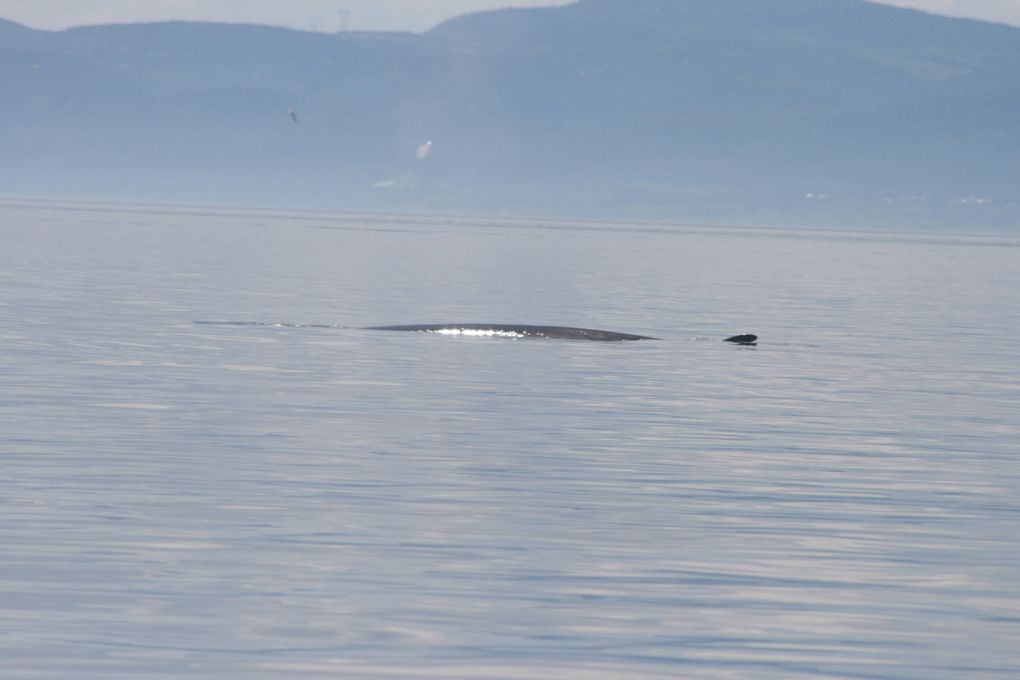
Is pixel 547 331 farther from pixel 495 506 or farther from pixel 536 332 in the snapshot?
pixel 495 506

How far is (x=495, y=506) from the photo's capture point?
21.0 metres

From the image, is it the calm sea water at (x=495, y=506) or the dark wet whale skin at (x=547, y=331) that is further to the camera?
the dark wet whale skin at (x=547, y=331)

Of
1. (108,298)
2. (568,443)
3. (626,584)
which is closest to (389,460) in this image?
(568,443)

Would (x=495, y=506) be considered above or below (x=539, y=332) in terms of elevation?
below

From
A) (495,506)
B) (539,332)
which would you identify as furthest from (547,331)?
(495,506)

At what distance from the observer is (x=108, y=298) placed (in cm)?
5950

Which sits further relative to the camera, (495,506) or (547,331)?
(547,331)

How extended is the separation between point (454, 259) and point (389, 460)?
98.8 m

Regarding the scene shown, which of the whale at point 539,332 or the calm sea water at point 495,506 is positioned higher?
the whale at point 539,332

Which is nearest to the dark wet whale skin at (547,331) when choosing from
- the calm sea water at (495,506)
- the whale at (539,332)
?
the whale at (539,332)

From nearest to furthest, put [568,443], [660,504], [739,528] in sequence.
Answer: [739,528]
[660,504]
[568,443]

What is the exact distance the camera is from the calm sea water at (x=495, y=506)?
1493cm

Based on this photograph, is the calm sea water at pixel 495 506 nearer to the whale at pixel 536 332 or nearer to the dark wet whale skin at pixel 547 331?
the whale at pixel 536 332

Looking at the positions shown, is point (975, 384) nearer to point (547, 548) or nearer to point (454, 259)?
point (547, 548)
